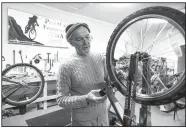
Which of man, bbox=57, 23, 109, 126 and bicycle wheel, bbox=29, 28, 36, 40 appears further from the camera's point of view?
bicycle wheel, bbox=29, 28, 36, 40

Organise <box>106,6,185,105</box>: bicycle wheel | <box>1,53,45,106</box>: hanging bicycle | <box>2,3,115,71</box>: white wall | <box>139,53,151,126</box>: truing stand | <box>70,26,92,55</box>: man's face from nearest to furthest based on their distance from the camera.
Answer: <box>106,6,185,105</box>: bicycle wheel → <box>139,53,151,126</box>: truing stand → <box>70,26,92,55</box>: man's face → <box>1,53,45,106</box>: hanging bicycle → <box>2,3,115,71</box>: white wall

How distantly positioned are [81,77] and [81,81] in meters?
0.03

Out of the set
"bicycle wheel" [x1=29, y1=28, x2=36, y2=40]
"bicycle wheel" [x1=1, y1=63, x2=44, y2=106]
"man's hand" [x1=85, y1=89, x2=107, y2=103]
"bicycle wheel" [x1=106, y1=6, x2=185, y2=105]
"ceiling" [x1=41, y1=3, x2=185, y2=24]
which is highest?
"ceiling" [x1=41, y1=3, x2=185, y2=24]

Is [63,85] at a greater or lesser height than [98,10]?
lesser

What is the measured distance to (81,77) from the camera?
2.56ft

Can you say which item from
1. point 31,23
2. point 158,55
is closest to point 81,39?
point 158,55

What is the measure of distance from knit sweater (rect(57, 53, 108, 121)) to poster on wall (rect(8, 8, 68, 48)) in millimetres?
1991

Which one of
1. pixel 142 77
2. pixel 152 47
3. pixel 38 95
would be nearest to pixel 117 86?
pixel 142 77

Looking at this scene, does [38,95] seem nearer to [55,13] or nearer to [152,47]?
[55,13]

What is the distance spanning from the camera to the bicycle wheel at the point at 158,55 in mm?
447

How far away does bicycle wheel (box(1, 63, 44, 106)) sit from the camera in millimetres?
1888

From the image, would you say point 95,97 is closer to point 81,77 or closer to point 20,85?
point 81,77

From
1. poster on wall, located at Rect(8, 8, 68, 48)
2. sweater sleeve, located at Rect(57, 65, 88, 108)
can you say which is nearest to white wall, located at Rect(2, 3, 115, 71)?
poster on wall, located at Rect(8, 8, 68, 48)

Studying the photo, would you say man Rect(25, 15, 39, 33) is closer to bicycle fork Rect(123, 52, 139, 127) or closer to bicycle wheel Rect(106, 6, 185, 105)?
bicycle wheel Rect(106, 6, 185, 105)
